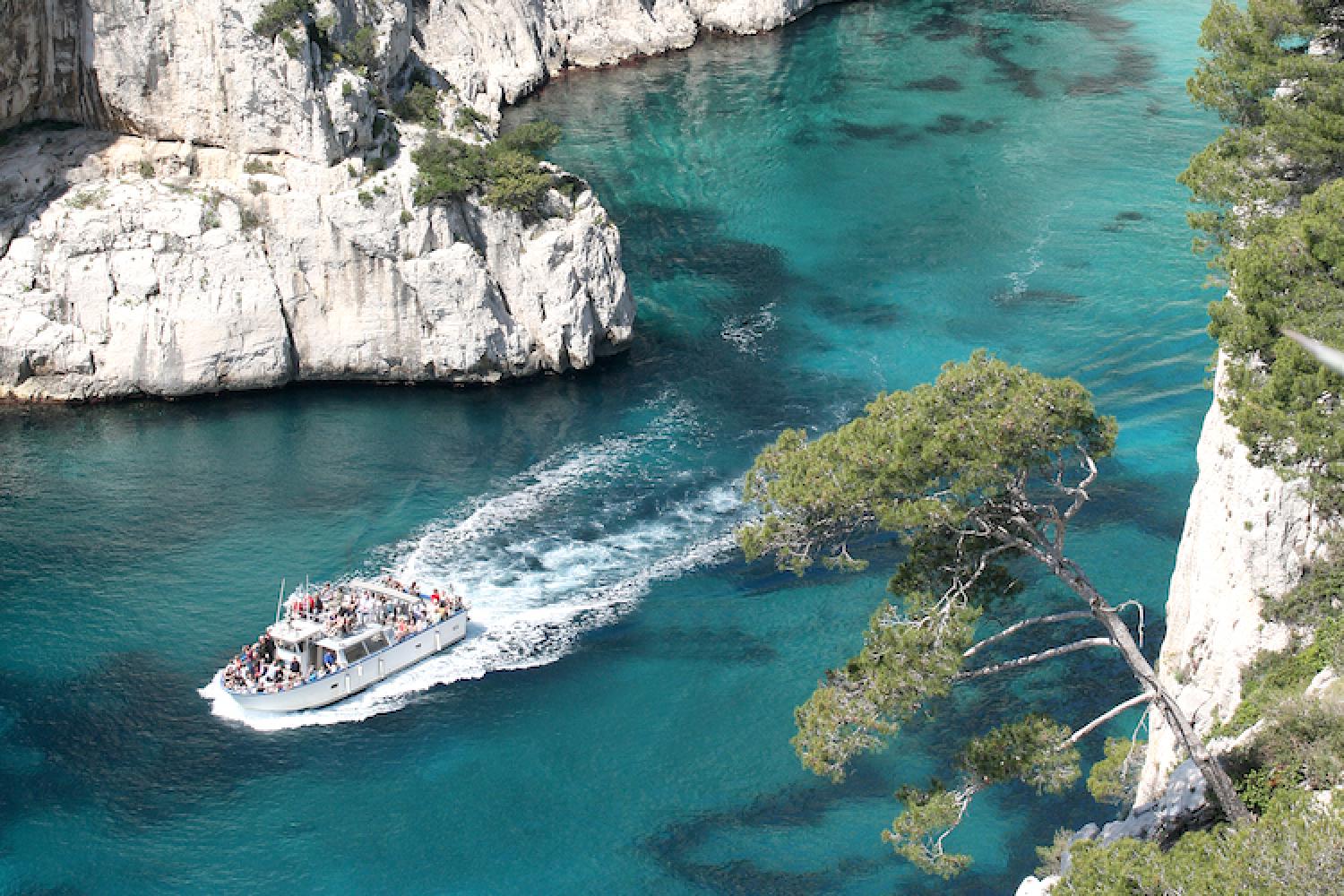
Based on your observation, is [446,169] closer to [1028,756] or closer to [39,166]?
[39,166]

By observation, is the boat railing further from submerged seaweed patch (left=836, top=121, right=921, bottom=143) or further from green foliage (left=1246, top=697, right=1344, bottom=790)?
submerged seaweed patch (left=836, top=121, right=921, bottom=143)

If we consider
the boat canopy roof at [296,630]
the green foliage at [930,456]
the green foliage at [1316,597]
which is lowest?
the boat canopy roof at [296,630]

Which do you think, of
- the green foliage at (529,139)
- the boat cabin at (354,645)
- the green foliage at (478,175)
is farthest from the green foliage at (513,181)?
the boat cabin at (354,645)

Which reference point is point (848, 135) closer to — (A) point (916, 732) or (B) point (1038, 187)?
(B) point (1038, 187)

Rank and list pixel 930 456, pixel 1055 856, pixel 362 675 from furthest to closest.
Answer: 1. pixel 362 675
2. pixel 1055 856
3. pixel 930 456

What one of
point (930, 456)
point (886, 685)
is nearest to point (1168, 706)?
point (886, 685)

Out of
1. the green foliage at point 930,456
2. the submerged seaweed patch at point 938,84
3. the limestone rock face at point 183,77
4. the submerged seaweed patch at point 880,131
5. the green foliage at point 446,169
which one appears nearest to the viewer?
the green foliage at point 930,456

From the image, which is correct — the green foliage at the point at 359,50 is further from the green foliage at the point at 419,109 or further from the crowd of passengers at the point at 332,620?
the crowd of passengers at the point at 332,620
